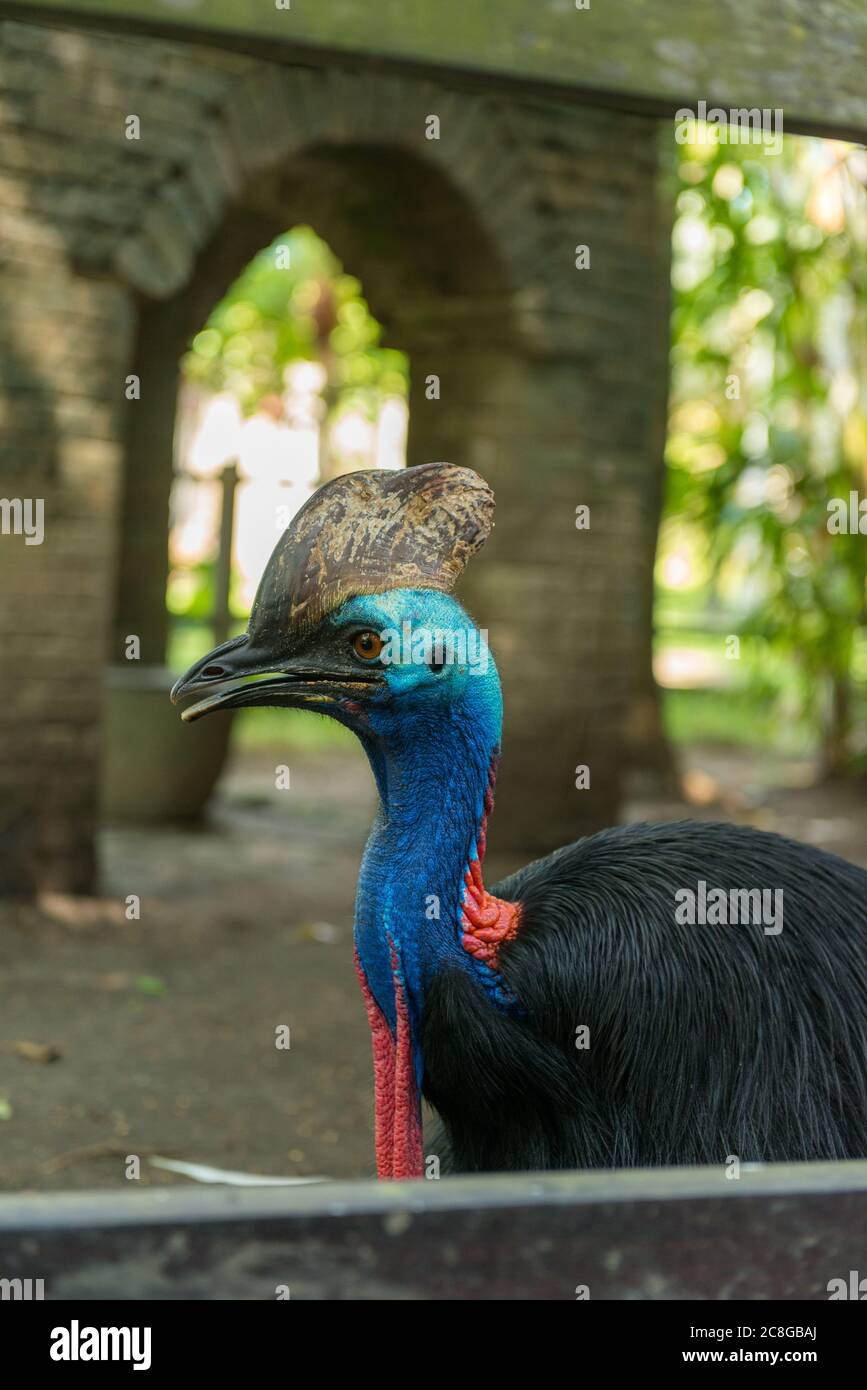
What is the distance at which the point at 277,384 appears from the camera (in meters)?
18.7

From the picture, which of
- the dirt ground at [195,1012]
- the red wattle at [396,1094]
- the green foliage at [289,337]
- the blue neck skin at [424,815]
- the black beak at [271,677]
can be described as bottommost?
the dirt ground at [195,1012]

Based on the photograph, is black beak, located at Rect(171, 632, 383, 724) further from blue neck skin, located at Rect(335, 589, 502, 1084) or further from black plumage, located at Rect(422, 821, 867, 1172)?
black plumage, located at Rect(422, 821, 867, 1172)

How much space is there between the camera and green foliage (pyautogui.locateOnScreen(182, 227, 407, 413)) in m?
17.7

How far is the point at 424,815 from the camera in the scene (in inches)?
103

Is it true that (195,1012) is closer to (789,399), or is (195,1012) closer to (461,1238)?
(461,1238)

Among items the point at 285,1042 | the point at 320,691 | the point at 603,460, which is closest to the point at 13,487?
the point at 285,1042

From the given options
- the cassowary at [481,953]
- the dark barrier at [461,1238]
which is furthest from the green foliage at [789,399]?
the dark barrier at [461,1238]

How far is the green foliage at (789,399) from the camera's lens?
1104cm

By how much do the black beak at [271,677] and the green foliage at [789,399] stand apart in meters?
8.56

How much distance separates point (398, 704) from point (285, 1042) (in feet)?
11.7

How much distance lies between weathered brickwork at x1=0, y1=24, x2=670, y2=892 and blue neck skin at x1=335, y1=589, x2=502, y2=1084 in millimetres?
4766

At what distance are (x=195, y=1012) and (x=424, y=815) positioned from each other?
395 centimetres

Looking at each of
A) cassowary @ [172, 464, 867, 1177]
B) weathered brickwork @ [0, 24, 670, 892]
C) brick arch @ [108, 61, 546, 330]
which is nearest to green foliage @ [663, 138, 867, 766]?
weathered brickwork @ [0, 24, 670, 892]

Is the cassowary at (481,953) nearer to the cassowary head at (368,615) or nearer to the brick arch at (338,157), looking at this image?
the cassowary head at (368,615)
